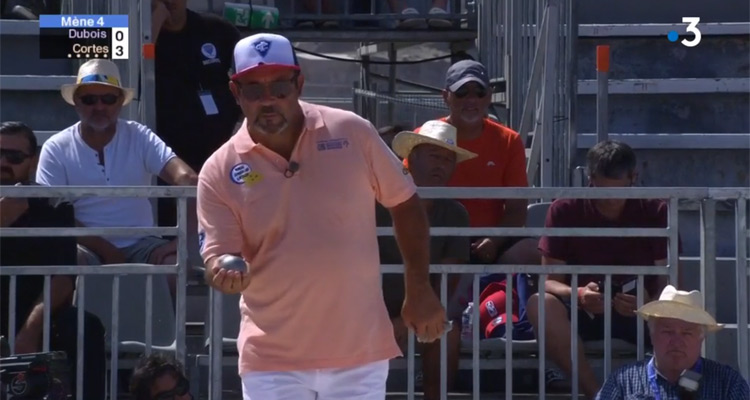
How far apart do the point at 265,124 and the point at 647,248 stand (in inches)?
96.6

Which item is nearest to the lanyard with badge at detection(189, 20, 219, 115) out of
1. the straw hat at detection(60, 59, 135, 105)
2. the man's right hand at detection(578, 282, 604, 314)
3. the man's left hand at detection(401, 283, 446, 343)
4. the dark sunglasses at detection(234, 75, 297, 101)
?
the straw hat at detection(60, 59, 135, 105)

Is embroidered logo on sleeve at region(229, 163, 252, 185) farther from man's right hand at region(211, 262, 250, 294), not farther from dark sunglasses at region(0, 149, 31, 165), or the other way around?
dark sunglasses at region(0, 149, 31, 165)

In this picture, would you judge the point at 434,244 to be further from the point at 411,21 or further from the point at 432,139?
the point at 411,21

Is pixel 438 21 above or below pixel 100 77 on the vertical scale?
above

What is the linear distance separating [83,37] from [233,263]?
4.66m

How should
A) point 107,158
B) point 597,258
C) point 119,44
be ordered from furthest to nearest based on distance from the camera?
point 119,44 < point 107,158 < point 597,258

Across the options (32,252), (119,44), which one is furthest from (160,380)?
(119,44)

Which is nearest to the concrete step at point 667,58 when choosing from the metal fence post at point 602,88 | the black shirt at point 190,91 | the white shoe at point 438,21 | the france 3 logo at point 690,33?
the france 3 logo at point 690,33

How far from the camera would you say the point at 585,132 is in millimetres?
9102

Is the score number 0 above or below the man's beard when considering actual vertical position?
above

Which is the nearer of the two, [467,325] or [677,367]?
[677,367]

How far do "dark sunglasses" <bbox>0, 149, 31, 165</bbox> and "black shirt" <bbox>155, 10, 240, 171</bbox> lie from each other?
155 centimetres

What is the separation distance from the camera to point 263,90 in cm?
386

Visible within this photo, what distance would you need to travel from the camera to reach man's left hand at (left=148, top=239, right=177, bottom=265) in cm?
600
